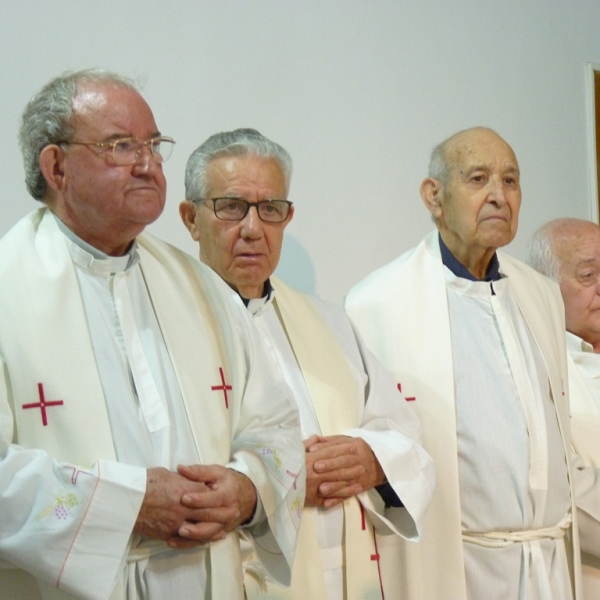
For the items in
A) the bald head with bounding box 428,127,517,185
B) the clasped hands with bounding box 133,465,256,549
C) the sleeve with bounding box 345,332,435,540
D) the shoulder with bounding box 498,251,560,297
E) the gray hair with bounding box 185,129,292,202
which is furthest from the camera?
the shoulder with bounding box 498,251,560,297

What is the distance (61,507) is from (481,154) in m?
2.39

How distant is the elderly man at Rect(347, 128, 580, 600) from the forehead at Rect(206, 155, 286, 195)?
697mm

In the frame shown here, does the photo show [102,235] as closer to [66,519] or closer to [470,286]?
[66,519]

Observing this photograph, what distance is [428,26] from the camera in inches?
212

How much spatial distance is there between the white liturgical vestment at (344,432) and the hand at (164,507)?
1.94 feet

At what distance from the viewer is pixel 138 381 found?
276cm

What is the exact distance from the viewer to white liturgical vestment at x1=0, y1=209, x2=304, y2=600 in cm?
241

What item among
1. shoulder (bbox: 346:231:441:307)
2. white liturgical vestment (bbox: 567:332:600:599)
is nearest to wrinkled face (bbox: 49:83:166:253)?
shoulder (bbox: 346:231:441:307)

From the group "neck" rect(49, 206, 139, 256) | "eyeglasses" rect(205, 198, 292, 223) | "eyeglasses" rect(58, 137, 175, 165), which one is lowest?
"neck" rect(49, 206, 139, 256)

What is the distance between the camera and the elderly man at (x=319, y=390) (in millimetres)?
3168

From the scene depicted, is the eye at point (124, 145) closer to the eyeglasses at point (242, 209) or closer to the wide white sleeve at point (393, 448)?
the eyeglasses at point (242, 209)

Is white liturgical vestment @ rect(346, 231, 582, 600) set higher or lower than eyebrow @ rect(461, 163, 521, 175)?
lower

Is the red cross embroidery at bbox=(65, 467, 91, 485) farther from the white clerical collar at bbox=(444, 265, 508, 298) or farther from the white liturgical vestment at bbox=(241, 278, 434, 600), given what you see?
the white clerical collar at bbox=(444, 265, 508, 298)

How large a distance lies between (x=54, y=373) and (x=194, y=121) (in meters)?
2.00
